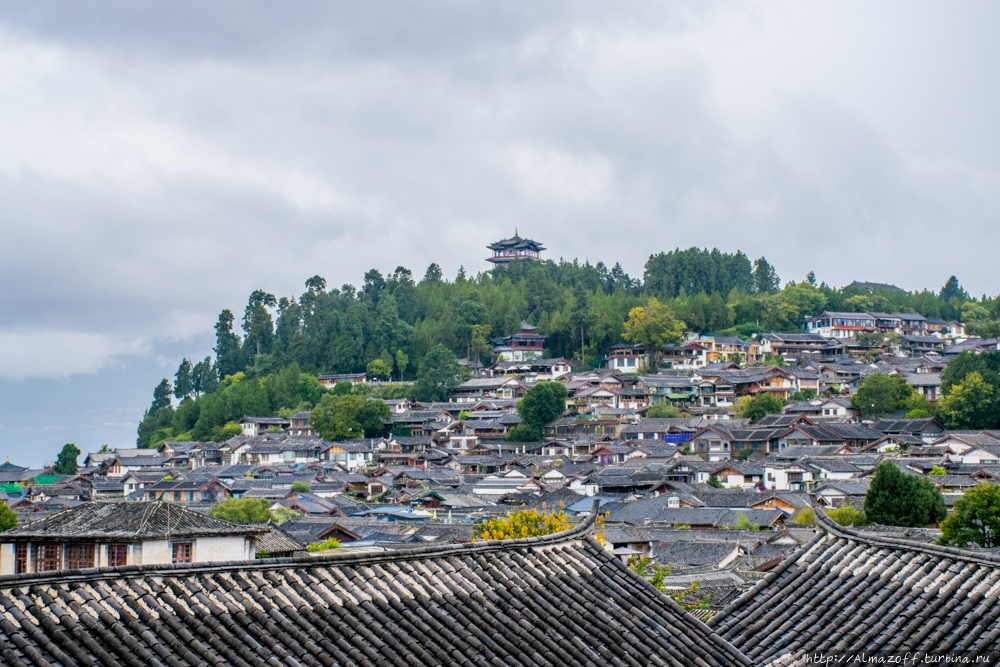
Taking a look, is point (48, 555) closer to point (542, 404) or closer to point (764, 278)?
point (542, 404)

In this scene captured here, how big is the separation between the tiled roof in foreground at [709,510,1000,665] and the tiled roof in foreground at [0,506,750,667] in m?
0.72

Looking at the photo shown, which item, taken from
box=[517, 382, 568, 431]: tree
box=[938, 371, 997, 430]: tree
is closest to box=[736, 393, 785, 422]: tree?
box=[938, 371, 997, 430]: tree

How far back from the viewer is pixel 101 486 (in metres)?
59.2

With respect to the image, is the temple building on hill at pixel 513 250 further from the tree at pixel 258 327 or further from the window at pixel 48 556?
the window at pixel 48 556

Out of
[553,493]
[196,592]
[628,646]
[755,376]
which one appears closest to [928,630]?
[628,646]

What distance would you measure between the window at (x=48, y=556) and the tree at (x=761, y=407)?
174ft

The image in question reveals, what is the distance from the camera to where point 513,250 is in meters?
118

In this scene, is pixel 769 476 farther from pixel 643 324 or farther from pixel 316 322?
pixel 316 322

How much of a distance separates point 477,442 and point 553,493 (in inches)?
857

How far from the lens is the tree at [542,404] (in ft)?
213

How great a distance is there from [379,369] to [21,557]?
7026 centimetres

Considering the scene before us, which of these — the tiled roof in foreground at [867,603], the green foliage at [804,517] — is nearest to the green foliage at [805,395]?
the green foliage at [804,517]

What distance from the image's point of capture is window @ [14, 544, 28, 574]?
15.9 meters

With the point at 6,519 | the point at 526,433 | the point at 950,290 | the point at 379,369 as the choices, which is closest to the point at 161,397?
the point at 379,369
